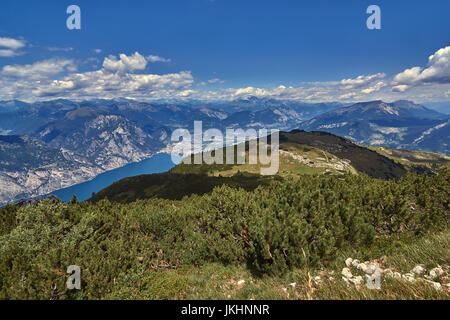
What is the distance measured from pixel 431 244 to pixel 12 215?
99.2 feet

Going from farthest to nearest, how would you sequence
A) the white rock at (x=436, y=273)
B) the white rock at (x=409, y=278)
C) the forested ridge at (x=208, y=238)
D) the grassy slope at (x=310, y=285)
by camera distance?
the forested ridge at (x=208, y=238) → the white rock at (x=436, y=273) → the white rock at (x=409, y=278) → the grassy slope at (x=310, y=285)

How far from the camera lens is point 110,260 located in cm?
1145

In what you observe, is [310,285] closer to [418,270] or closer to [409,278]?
[409,278]

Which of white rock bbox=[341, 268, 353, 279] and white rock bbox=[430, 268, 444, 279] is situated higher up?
white rock bbox=[430, 268, 444, 279]

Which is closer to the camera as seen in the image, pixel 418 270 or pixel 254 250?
pixel 418 270

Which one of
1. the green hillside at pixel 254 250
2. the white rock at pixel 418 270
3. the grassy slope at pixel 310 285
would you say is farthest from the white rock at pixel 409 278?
the grassy slope at pixel 310 285

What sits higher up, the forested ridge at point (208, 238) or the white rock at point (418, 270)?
the white rock at point (418, 270)

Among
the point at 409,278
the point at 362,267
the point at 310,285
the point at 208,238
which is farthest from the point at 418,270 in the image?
the point at 208,238

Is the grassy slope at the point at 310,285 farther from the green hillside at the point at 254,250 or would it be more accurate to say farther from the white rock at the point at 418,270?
the white rock at the point at 418,270

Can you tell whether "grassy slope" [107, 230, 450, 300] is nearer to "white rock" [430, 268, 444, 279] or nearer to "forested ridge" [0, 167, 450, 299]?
"forested ridge" [0, 167, 450, 299]

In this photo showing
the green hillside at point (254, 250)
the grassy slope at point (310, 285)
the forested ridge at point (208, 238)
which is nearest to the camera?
the grassy slope at point (310, 285)

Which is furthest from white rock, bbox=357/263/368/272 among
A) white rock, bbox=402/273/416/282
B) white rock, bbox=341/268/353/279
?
white rock, bbox=402/273/416/282
